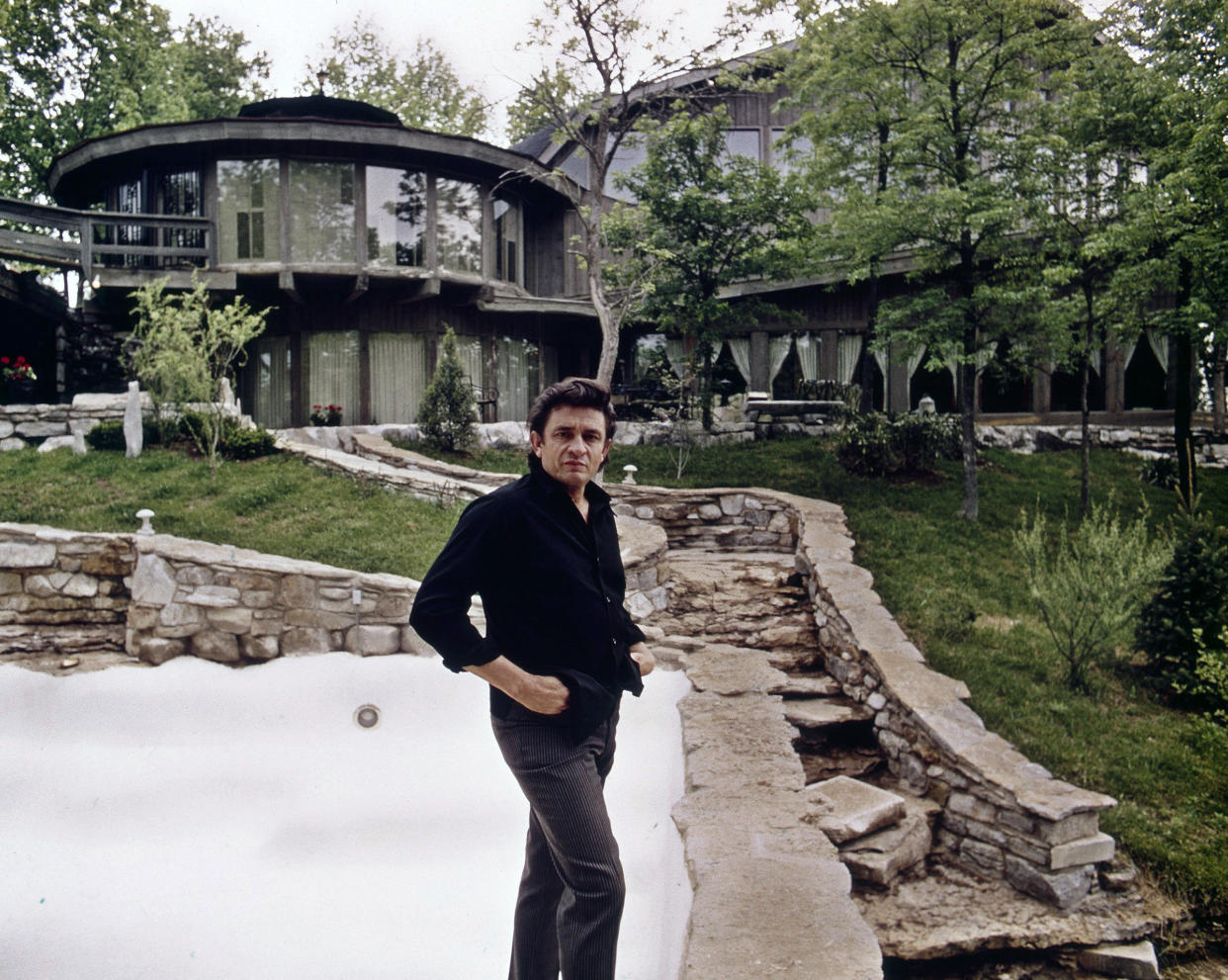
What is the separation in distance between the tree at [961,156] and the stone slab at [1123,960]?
7.12 m

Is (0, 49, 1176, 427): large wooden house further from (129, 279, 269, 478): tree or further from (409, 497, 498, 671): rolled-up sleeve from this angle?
(409, 497, 498, 671): rolled-up sleeve

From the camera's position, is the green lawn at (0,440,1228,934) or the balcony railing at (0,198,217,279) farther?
the balcony railing at (0,198,217,279)

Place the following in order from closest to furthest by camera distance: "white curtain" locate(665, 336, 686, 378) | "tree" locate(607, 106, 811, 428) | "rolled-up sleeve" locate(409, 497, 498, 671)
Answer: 1. "rolled-up sleeve" locate(409, 497, 498, 671)
2. "tree" locate(607, 106, 811, 428)
3. "white curtain" locate(665, 336, 686, 378)

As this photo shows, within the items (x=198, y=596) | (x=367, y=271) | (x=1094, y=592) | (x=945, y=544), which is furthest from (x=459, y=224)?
(x=1094, y=592)

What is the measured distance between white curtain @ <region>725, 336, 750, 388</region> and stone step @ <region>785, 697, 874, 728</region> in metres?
13.4

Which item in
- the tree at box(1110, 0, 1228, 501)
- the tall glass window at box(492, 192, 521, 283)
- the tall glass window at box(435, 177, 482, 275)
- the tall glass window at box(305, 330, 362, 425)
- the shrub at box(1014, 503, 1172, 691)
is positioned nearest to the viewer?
the shrub at box(1014, 503, 1172, 691)

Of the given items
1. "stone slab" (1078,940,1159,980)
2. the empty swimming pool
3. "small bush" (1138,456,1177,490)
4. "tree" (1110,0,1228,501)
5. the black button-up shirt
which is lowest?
"stone slab" (1078,940,1159,980)

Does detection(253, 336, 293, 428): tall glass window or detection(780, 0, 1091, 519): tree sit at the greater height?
detection(780, 0, 1091, 519): tree

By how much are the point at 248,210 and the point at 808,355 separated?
1170 cm

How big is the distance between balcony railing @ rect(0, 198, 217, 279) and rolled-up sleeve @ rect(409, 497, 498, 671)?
51.2 feet

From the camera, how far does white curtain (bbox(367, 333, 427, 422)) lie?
17.9 metres

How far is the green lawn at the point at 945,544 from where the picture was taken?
5.90m

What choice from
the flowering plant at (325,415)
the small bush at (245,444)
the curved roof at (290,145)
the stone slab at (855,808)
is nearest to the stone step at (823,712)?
the stone slab at (855,808)

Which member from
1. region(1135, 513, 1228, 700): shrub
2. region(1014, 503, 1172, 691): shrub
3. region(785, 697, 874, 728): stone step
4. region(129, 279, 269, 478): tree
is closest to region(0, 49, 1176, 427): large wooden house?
region(129, 279, 269, 478): tree
